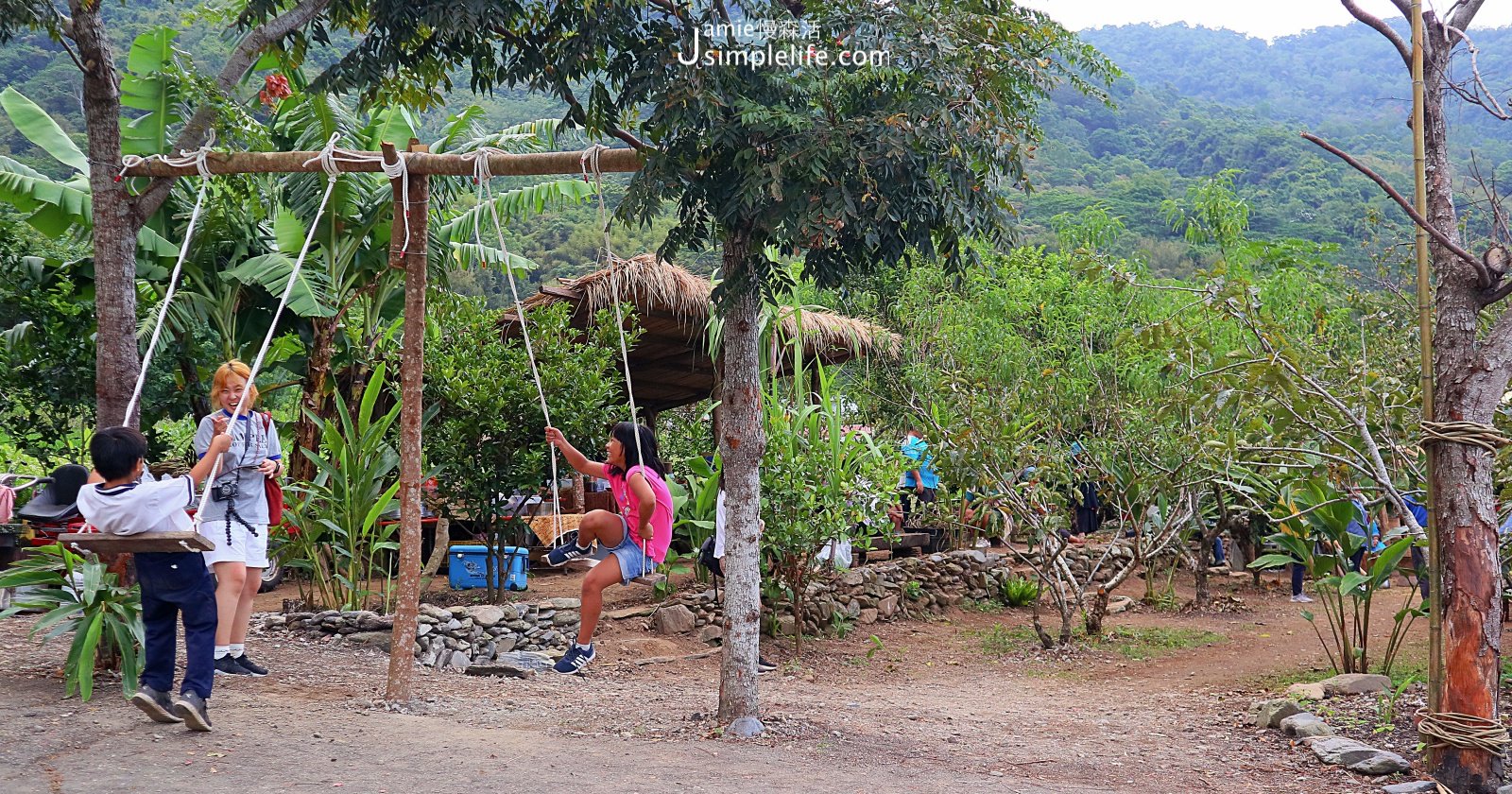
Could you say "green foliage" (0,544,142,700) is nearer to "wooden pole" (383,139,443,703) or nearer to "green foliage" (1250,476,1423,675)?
"wooden pole" (383,139,443,703)

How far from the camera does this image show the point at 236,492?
5.25 metres

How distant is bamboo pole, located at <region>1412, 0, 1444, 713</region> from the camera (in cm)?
432

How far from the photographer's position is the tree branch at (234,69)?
17.4 feet

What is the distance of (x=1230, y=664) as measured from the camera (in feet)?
25.1

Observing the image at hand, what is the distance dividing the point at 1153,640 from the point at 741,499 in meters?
5.08

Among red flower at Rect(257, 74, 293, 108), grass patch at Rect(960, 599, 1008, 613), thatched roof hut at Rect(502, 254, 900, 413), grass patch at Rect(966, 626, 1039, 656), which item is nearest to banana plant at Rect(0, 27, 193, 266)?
red flower at Rect(257, 74, 293, 108)

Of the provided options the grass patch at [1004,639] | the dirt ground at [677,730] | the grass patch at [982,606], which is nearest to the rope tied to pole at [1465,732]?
the dirt ground at [677,730]

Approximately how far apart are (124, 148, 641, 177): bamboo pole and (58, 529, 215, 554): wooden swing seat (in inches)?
75.2

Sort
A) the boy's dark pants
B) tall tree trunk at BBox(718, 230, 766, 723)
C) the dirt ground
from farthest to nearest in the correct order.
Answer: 1. tall tree trunk at BBox(718, 230, 766, 723)
2. the boy's dark pants
3. the dirt ground

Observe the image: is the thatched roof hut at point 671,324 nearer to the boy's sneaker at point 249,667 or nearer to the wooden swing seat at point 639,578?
the wooden swing seat at point 639,578

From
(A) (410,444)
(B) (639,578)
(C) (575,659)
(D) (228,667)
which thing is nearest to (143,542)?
(A) (410,444)

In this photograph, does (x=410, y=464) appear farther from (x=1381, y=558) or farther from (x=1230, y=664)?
(x=1230, y=664)

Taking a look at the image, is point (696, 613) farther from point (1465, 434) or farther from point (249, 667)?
point (1465, 434)

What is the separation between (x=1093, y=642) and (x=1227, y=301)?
159 inches
